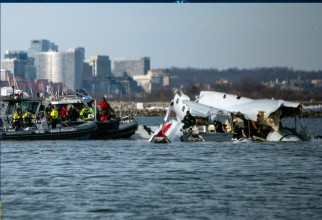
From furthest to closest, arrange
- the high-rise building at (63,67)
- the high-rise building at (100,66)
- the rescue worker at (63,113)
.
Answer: the high-rise building at (100,66) < the high-rise building at (63,67) < the rescue worker at (63,113)

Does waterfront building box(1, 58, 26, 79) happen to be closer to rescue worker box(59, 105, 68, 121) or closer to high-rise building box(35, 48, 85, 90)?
high-rise building box(35, 48, 85, 90)

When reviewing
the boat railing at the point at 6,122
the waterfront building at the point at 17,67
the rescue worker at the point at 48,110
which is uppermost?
the waterfront building at the point at 17,67

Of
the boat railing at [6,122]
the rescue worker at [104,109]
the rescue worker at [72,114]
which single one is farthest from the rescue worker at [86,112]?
the boat railing at [6,122]

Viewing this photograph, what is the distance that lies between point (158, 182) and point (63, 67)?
7146 cm

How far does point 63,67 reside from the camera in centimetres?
9169

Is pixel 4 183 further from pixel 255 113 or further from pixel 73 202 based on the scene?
pixel 255 113

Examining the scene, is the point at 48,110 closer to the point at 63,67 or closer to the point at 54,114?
the point at 54,114

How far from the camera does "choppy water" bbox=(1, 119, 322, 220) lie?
16578 mm

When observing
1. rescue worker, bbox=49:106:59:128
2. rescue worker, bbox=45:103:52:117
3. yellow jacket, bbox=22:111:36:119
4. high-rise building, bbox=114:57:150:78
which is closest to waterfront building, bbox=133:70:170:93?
high-rise building, bbox=114:57:150:78

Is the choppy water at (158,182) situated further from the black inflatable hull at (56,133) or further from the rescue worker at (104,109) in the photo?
the rescue worker at (104,109)

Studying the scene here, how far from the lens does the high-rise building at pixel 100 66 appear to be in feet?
351

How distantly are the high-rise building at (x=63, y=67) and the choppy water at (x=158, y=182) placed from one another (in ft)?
171

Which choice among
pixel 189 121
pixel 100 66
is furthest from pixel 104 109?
pixel 100 66

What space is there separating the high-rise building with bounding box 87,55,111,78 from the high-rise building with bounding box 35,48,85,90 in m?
1.71
